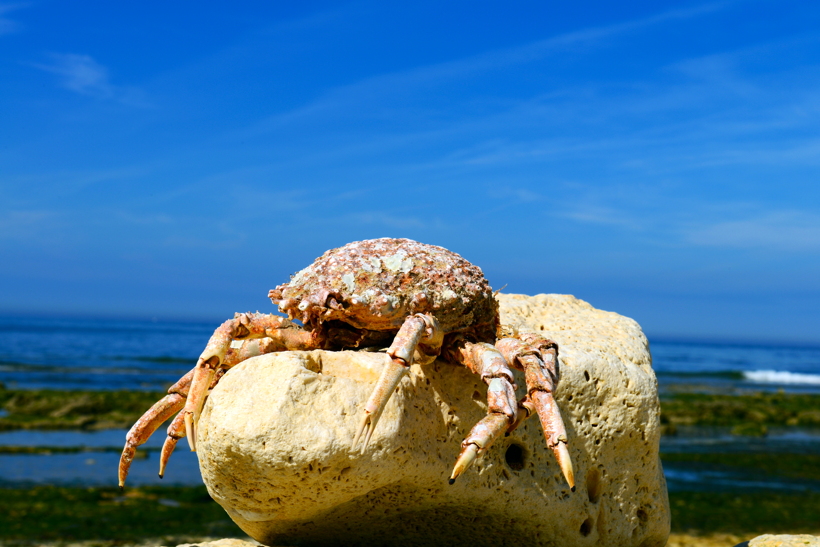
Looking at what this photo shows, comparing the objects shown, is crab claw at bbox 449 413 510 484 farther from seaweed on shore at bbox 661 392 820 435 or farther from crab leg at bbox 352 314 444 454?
seaweed on shore at bbox 661 392 820 435

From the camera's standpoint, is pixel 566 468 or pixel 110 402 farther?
pixel 110 402

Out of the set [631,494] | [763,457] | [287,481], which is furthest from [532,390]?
[763,457]

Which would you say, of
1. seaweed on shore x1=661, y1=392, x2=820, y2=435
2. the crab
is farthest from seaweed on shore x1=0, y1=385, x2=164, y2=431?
seaweed on shore x1=661, y1=392, x2=820, y2=435

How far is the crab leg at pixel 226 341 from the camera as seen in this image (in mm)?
4582

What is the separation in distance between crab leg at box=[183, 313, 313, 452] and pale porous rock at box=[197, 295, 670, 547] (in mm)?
94

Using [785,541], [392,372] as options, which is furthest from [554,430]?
[785,541]

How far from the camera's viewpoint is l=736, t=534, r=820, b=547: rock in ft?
21.7

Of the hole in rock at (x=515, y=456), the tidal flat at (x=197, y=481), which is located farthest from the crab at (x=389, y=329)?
the tidal flat at (x=197, y=481)

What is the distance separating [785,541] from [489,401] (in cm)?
428

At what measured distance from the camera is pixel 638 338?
6.97m

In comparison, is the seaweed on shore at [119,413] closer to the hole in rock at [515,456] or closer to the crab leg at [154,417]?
the crab leg at [154,417]

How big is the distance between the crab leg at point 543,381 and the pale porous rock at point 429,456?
0.54m

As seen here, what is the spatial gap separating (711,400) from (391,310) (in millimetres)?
21908

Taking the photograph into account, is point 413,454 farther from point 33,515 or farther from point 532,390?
point 33,515
